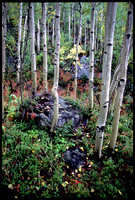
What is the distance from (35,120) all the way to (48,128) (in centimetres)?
58

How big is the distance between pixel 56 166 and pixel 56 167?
31mm

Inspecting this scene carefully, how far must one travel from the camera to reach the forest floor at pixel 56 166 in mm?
2438

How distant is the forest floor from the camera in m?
2.44

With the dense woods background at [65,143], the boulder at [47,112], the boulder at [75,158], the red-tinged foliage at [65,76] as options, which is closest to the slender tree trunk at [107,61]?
the dense woods background at [65,143]

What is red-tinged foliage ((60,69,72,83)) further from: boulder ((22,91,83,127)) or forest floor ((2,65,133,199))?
forest floor ((2,65,133,199))

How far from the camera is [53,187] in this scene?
249cm

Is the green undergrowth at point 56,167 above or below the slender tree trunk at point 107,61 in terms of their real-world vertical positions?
below

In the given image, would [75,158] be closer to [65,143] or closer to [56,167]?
[65,143]

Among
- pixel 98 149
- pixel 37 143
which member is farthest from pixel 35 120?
pixel 98 149

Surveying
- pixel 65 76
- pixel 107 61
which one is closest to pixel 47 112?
pixel 107 61

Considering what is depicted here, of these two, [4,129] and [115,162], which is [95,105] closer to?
[115,162]

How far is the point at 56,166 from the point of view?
113 inches

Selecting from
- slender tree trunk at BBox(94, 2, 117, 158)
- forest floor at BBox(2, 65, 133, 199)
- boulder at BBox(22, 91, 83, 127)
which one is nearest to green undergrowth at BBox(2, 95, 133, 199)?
forest floor at BBox(2, 65, 133, 199)

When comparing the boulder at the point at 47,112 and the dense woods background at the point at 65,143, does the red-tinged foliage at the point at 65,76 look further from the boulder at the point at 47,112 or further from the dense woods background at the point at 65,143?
the dense woods background at the point at 65,143
